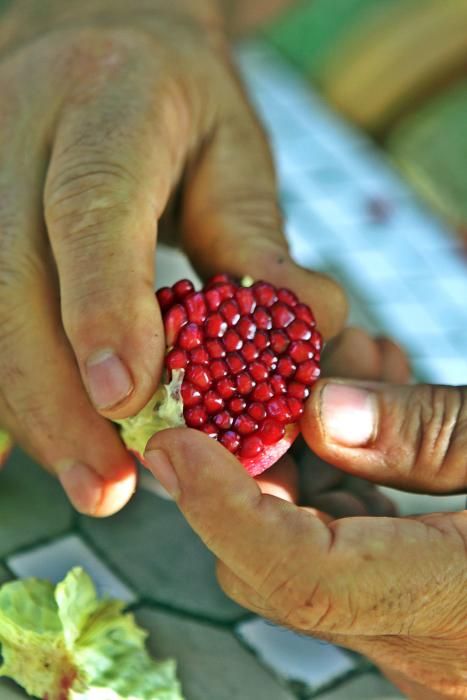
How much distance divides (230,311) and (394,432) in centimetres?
21

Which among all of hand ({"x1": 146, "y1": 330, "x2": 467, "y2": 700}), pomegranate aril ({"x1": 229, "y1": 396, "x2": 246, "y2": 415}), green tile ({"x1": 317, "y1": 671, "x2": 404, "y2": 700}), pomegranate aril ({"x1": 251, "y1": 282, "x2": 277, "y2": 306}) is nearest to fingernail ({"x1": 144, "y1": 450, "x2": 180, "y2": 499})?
hand ({"x1": 146, "y1": 330, "x2": 467, "y2": 700})

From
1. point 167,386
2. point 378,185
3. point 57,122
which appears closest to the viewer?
point 167,386

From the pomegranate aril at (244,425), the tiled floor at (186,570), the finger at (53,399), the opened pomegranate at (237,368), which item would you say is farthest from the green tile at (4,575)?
the pomegranate aril at (244,425)

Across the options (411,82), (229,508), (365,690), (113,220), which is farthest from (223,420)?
(411,82)

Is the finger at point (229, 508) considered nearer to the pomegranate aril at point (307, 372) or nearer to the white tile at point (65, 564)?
the pomegranate aril at point (307, 372)

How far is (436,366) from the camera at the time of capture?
5.38ft

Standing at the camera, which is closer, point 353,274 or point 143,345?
point 143,345

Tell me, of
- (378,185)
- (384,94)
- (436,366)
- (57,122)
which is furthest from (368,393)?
(384,94)

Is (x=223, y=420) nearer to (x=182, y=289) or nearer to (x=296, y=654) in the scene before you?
(x=182, y=289)

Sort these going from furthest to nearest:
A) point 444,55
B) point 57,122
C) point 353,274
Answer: point 444,55
point 353,274
point 57,122

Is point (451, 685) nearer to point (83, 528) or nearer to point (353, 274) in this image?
point (83, 528)

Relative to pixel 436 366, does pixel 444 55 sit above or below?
above

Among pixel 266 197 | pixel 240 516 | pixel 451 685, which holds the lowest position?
pixel 451 685

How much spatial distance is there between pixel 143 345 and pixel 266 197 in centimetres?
36
